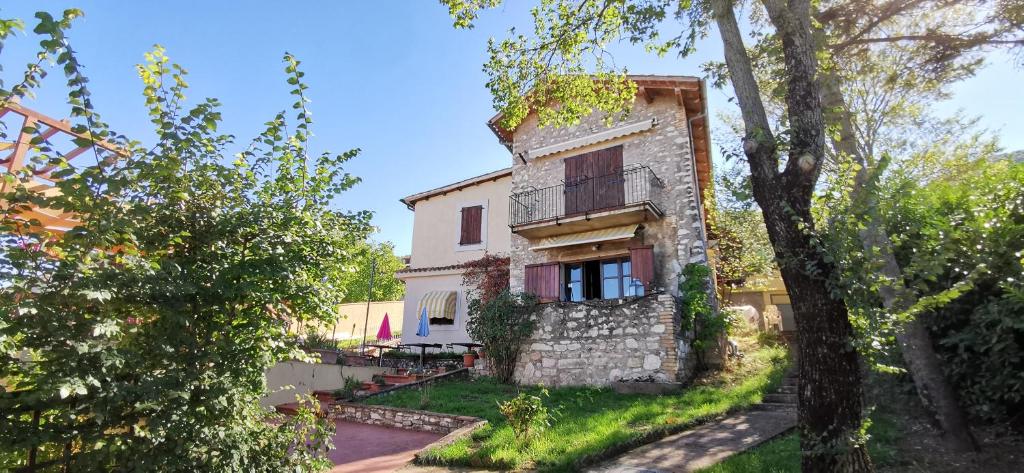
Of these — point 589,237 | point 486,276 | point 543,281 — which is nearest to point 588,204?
point 589,237

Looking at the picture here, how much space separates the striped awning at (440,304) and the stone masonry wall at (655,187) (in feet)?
11.6

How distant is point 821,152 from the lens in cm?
453

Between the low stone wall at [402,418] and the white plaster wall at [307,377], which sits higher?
the white plaster wall at [307,377]

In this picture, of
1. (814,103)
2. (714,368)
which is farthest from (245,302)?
(714,368)

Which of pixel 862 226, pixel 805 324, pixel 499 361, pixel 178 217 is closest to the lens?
pixel 178 217

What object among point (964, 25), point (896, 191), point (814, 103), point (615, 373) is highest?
point (964, 25)

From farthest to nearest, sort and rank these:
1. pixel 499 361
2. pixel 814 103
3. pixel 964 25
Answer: pixel 499 361 < pixel 964 25 < pixel 814 103

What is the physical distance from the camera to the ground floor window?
42.0 feet

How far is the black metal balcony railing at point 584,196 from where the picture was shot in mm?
12727

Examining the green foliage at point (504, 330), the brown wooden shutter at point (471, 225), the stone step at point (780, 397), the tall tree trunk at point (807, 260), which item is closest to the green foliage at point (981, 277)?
the tall tree trunk at point (807, 260)

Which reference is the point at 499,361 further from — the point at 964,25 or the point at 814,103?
the point at 964,25

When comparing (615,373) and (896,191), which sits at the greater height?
(896,191)

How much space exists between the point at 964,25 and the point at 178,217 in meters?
10.5

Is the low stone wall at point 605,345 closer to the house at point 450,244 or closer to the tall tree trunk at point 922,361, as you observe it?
the tall tree trunk at point 922,361
